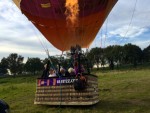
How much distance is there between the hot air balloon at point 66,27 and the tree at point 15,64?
9322cm

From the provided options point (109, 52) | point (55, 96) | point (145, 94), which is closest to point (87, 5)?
point (55, 96)

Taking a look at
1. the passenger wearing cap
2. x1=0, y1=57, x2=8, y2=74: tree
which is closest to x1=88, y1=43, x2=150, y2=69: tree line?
x1=0, y1=57, x2=8, y2=74: tree

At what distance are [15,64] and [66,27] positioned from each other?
99839mm

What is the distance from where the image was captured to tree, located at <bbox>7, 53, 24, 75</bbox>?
361ft

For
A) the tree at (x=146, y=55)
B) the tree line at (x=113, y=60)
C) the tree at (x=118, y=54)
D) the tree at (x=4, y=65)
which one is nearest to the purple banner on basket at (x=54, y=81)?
the tree line at (x=113, y=60)

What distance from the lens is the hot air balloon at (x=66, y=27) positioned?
14.3 metres

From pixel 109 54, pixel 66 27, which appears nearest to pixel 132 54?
pixel 109 54

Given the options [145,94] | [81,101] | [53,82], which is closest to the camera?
[81,101]

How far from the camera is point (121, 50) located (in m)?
98.2

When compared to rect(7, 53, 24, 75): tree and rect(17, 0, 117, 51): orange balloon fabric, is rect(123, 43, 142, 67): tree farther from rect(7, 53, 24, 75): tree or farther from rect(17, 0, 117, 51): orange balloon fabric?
rect(17, 0, 117, 51): orange balloon fabric

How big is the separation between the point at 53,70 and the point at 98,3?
3873 mm

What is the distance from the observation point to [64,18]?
16203 millimetres

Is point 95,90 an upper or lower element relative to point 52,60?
lower

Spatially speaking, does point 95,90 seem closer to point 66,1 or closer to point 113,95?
point 113,95
